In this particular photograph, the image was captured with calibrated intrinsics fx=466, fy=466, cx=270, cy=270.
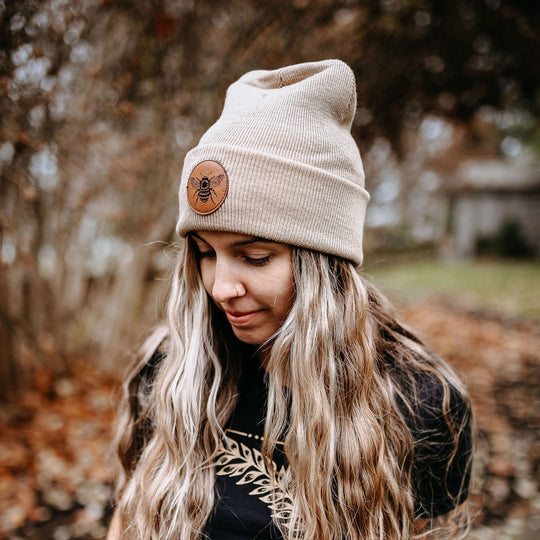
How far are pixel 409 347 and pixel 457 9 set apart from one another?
14.6 ft

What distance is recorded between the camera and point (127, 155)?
15.0ft

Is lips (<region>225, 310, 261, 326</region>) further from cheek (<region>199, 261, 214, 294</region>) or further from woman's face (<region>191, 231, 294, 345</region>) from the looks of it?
cheek (<region>199, 261, 214, 294</region>)

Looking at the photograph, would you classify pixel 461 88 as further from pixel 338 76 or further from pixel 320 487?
pixel 320 487

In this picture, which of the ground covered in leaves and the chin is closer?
the chin

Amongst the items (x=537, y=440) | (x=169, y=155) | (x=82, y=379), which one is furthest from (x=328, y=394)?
(x=82, y=379)

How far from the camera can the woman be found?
59.3 inches

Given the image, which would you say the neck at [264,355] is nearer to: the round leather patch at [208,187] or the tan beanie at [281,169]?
the tan beanie at [281,169]

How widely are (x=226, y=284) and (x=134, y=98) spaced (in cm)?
330

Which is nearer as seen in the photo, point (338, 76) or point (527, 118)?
point (338, 76)

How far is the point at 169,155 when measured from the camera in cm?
464

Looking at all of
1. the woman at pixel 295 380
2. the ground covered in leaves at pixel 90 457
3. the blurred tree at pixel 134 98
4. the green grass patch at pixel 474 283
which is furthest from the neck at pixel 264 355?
the green grass patch at pixel 474 283

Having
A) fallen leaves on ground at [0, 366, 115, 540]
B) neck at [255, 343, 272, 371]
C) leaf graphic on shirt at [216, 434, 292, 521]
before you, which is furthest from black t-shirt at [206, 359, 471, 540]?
fallen leaves on ground at [0, 366, 115, 540]

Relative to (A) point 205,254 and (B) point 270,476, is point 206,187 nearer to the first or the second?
(A) point 205,254

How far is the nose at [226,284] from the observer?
151cm
